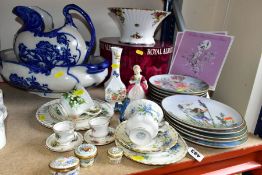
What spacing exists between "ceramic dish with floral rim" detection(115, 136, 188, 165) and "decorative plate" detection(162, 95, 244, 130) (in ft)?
0.24

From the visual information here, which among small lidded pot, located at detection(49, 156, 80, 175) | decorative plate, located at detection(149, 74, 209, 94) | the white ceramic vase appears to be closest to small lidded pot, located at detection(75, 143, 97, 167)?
small lidded pot, located at detection(49, 156, 80, 175)

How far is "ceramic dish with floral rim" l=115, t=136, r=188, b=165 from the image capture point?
0.47 m

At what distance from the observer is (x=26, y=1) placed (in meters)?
0.85

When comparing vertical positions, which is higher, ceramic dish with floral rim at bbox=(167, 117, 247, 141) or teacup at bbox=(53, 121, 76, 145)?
teacup at bbox=(53, 121, 76, 145)

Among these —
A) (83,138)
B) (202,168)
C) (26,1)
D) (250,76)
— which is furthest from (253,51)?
(26,1)

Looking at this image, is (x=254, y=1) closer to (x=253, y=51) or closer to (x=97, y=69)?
(x=253, y=51)

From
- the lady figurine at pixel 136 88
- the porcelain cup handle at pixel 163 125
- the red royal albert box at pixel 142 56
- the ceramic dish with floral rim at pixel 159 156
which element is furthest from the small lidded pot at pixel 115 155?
the red royal albert box at pixel 142 56

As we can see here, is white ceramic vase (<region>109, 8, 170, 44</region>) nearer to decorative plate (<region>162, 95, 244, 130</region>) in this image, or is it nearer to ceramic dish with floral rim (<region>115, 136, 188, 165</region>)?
decorative plate (<region>162, 95, 244, 130</region>)

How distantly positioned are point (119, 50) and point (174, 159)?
35 centimetres

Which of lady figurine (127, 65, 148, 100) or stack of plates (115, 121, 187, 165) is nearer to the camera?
stack of plates (115, 121, 187, 165)

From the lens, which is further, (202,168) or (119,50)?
(119,50)

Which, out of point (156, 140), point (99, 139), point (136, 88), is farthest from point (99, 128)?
point (136, 88)

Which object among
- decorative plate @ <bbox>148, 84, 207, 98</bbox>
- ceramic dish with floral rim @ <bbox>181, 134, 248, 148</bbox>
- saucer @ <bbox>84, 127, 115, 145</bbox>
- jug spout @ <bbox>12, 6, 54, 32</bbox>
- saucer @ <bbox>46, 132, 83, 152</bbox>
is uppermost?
jug spout @ <bbox>12, 6, 54, 32</bbox>

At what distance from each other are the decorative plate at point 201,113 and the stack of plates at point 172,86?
29 millimetres
